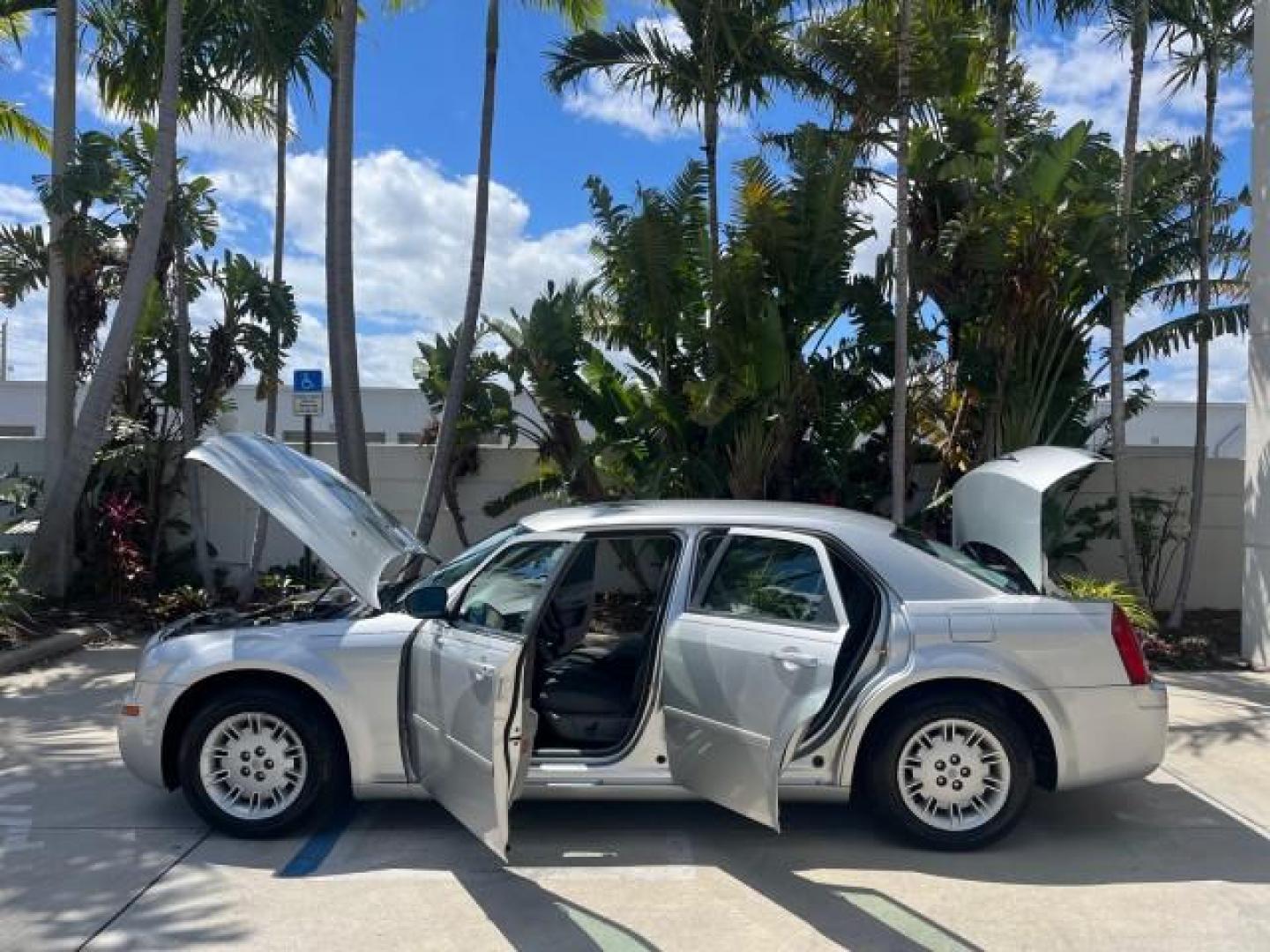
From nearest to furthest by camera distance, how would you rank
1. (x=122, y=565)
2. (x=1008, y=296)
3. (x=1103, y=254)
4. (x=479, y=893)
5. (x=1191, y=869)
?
(x=479, y=893)
(x=1191, y=869)
(x=1103, y=254)
(x=1008, y=296)
(x=122, y=565)

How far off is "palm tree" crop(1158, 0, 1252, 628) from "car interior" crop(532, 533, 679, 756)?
24.2 ft

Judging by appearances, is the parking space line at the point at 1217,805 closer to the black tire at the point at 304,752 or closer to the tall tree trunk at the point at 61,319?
the black tire at the point at 304,752

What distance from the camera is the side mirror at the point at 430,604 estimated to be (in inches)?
194

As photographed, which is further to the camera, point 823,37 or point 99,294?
point 99,294

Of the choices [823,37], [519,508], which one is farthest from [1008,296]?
[519,508]

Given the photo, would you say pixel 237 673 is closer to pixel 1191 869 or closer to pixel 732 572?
pixel 732 572

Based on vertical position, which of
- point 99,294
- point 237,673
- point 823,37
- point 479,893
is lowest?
point 479,893

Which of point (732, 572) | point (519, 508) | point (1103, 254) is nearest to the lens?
point (732, 572)

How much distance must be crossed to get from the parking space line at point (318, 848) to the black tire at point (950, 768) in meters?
2.51

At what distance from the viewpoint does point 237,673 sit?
202 inches

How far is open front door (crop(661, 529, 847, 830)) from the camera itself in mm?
4609

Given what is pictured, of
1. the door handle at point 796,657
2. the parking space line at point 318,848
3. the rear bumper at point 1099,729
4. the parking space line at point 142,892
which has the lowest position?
the parking space line at point 142,892

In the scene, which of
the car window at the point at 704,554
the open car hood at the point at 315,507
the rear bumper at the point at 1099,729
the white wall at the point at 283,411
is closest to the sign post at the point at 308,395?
the open car hood at the point at 315,507

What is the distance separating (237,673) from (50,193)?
7.81 metres
